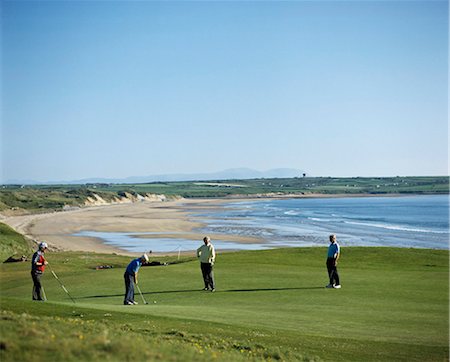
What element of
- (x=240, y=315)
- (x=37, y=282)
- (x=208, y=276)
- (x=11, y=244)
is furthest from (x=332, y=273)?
(x=11, y=244)

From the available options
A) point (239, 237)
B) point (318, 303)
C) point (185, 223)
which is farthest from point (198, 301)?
point (185, 223)

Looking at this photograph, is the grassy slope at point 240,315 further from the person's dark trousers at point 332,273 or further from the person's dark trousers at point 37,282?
the person's dark trousers at point 37,282

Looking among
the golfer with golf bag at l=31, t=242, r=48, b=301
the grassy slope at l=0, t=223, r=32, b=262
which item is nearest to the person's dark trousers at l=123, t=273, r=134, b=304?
the golfer with golf bag at l=31, t=242, r=48, b=301

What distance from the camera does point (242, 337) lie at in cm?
1322

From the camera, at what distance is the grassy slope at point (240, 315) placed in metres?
9.99

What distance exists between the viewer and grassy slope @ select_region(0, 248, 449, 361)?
Answer: 32.8ft

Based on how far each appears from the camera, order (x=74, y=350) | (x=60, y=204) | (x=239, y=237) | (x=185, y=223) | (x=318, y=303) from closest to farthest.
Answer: (x=74, y=350) → (x=318, y=303) → (x=239, y=237) → (x=185, y=223) → (x=60, y=204)

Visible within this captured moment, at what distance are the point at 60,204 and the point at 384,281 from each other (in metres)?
136

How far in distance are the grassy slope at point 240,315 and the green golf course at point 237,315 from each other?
0.03 metres

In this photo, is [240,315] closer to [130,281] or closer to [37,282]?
[130,281]

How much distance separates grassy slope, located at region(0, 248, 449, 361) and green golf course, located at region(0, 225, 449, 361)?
3cm

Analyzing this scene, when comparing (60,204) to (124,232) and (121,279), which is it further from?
(121,279)

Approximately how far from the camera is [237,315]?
16016mm

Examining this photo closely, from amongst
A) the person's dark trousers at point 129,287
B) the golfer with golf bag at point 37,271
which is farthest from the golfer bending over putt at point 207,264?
the golfer with golf bag at point 37,271
